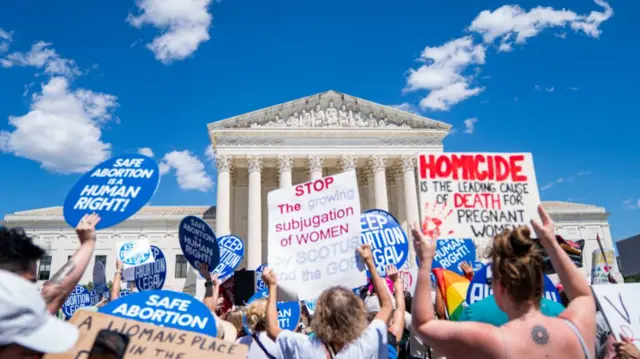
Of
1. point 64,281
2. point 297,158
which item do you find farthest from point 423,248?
point 297,158

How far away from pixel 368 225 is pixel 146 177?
3.59m

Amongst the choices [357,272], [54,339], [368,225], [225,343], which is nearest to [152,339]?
[225,343]

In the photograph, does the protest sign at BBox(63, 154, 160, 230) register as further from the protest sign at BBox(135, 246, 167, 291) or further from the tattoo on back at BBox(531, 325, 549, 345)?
the protest sign at BBox(135, 246, 167, 291)

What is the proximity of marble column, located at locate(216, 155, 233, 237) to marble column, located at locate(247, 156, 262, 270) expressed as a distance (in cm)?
184

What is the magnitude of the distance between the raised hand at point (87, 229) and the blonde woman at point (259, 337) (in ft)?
5.20

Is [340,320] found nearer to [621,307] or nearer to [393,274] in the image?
[393,274]

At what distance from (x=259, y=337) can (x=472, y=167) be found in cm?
295

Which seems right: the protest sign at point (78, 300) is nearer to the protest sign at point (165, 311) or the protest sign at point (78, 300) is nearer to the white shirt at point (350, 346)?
the protest sign at point (165, 311)

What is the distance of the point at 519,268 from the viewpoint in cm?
242

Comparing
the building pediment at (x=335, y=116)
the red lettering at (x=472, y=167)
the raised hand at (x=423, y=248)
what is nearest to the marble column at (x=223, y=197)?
the building pediment at (x=335, y=116)

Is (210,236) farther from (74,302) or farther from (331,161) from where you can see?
(331,161)

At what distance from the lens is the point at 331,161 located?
137 feet

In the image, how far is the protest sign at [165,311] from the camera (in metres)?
3.23

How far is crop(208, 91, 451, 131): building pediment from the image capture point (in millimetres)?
40844
